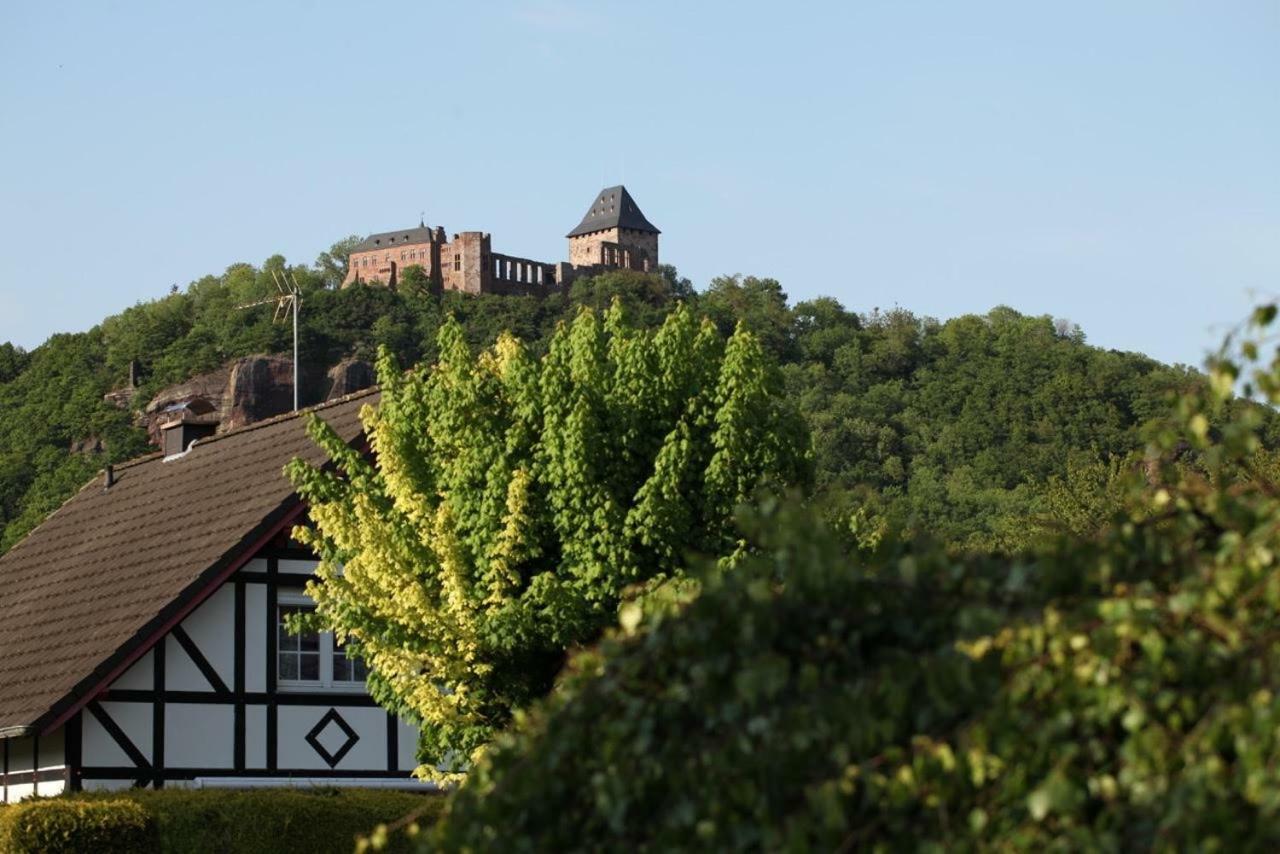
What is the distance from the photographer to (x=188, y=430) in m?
27.1

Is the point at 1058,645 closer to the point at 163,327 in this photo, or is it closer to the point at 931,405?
the point at 931,405

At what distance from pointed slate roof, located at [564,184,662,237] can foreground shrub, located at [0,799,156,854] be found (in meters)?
175

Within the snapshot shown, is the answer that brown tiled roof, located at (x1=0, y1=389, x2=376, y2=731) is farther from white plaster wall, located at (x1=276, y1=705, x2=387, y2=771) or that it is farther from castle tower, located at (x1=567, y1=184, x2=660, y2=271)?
castle tower, located at (x1=567, y1=184, x2=660, y2=271)

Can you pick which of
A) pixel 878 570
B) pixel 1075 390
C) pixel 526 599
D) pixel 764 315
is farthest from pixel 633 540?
pixel 764 315

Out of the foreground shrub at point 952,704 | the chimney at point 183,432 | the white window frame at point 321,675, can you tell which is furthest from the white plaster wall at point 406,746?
the foreground shrub at point 952,704

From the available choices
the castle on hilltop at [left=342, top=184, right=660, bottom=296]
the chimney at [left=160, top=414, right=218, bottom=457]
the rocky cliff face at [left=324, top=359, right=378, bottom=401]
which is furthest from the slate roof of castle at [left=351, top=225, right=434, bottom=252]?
the chimney at [left=160, top=414, right=218, bottom=457]

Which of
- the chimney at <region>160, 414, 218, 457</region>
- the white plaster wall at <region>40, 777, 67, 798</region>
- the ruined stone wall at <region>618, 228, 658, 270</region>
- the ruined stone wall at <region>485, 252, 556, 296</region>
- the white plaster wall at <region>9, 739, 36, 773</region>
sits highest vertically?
Answer: the ruined stone wall at <region>618, 228, 658, 270</region>

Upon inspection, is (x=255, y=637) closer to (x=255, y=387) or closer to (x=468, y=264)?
(x=255, y=387)

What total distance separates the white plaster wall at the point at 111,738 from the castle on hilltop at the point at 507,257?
135 m

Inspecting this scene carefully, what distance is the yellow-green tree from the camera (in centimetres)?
1620

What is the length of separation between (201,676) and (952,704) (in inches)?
653

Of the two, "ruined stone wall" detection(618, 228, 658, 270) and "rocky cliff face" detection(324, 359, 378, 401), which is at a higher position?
"ruined stone wall" detection(618, 228, 658, 270)

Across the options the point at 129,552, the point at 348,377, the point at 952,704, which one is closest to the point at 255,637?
the point at 129,552

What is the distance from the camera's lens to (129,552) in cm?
2331
